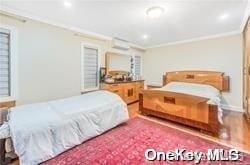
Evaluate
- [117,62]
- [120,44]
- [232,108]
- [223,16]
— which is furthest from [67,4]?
[232,108]

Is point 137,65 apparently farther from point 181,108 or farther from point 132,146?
point 132,146

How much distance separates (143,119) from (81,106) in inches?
63.7

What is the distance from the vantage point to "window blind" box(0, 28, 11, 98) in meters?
2.78

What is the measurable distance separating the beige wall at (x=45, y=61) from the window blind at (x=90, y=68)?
234 mm

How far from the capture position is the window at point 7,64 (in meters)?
2.79

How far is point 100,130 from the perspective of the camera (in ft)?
8.31

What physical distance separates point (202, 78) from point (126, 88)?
7.86ft

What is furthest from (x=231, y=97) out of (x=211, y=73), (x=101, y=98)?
(x=101, y=98)

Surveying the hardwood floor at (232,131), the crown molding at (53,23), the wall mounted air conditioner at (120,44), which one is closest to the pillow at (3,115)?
the hardwood floor at (232,131)

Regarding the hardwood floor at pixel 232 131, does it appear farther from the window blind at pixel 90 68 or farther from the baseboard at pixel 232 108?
the window blind at pixel 90 68

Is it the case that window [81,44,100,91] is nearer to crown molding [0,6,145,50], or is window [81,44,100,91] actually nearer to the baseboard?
crown molding [0,6,145,50]

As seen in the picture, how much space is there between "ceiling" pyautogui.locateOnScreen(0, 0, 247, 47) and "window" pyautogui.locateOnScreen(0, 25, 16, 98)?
1.83 feet

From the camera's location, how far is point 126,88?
4969 mm

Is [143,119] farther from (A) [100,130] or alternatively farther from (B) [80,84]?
(B) [80,84]
